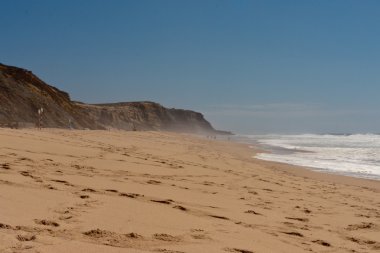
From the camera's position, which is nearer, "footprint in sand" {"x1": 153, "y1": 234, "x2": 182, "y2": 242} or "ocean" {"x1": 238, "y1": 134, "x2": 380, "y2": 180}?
"footprint in sand" {"x1": 153, "y1": 234, "x2": 182, "y2": 242}

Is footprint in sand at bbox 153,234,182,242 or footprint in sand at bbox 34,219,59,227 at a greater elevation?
footprint in sand at bbox 34,219,59,227

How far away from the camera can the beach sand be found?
3.61 m

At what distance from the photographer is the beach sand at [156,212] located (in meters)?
3.61

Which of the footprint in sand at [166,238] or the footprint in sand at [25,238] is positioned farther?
the footprint in sand at [166,238]

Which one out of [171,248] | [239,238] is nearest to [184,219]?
[239,238]

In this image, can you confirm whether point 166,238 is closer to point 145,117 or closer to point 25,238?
point 25,238

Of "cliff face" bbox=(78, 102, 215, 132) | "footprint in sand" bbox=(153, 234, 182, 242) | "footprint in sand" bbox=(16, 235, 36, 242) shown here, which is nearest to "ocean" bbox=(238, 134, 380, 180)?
"footprint in sand" bbox=(153, 234, 182, 242)

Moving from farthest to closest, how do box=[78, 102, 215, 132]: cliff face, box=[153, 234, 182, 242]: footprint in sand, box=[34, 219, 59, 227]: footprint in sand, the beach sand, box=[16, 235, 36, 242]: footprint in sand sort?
1. box=[78, 102, 215, 132]: cliff face
2. box=[153, 234, 182, 242]: footprint in sand
3. box=[34, 219, 59, 227]: footprint in sand
4. the beach sand
5. box=[16, 235, 36, 242]: footprint in sand

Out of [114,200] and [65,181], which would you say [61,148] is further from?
[114,200]

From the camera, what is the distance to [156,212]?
488cm

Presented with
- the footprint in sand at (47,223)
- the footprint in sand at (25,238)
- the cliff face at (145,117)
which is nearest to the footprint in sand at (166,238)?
the footprint in sand at (47,223)

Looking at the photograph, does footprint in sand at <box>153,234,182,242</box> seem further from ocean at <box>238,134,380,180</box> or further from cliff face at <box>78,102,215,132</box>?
cliff face at <box>78,102,215,132</box>

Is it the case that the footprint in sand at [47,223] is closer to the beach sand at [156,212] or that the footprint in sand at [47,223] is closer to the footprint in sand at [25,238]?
the beach sand at [156,212]

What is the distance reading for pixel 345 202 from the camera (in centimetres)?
827
